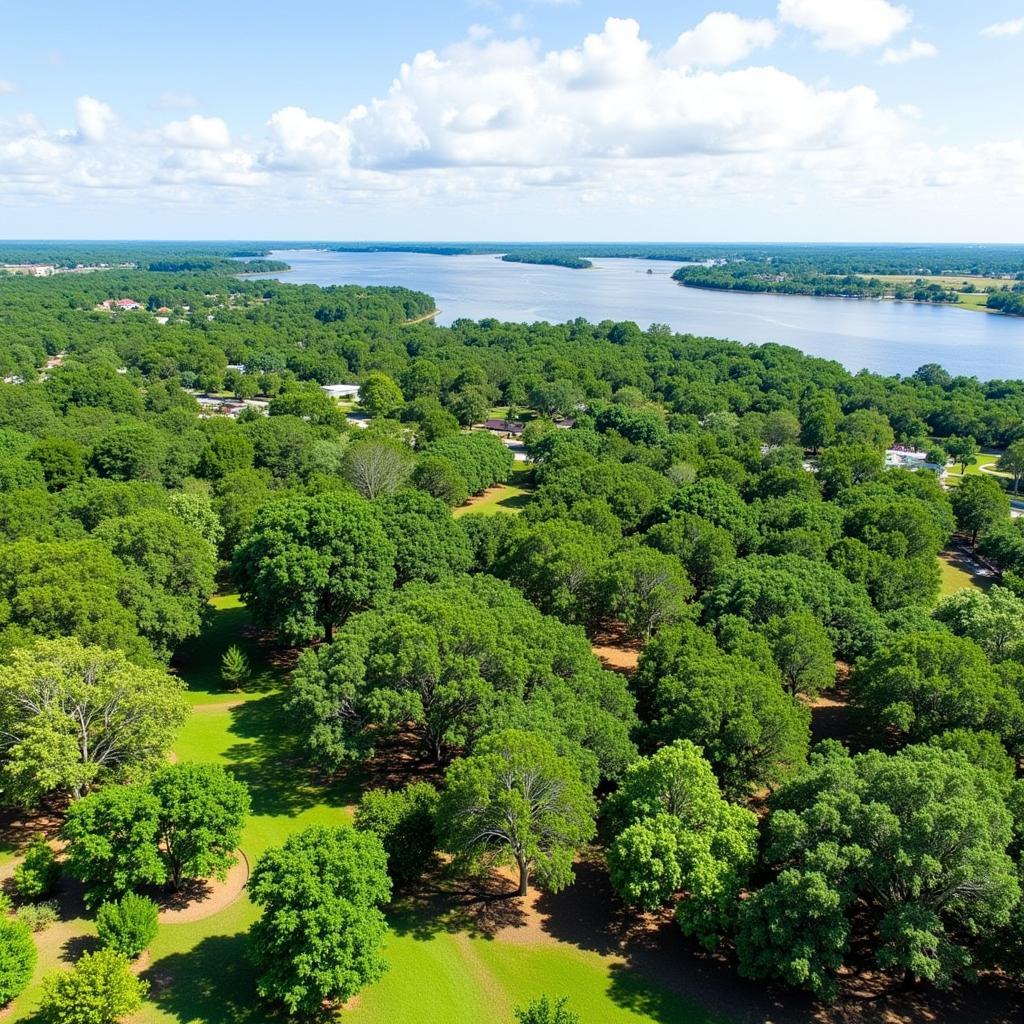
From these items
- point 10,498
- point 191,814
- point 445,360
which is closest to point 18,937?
point 191,814

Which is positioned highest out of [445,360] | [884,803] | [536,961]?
[445,360]

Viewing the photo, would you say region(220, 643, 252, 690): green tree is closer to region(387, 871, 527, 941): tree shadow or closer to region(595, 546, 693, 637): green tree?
region(387, 871, 527, 941): tree shadow

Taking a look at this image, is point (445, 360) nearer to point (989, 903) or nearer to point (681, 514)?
point (681, 514)

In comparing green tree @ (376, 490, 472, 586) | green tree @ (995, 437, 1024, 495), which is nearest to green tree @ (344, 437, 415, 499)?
green tree @ (376, 490, 472, 586)

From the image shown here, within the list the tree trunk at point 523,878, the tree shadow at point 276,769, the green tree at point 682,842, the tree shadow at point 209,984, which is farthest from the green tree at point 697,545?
the tree shadow at point 209,984

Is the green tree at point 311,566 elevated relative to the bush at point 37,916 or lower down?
elevated

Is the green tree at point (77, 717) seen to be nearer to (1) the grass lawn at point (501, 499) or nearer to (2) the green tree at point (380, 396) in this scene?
(1) the grass lawn at point (501, 499)

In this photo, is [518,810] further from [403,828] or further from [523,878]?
[403,828]
